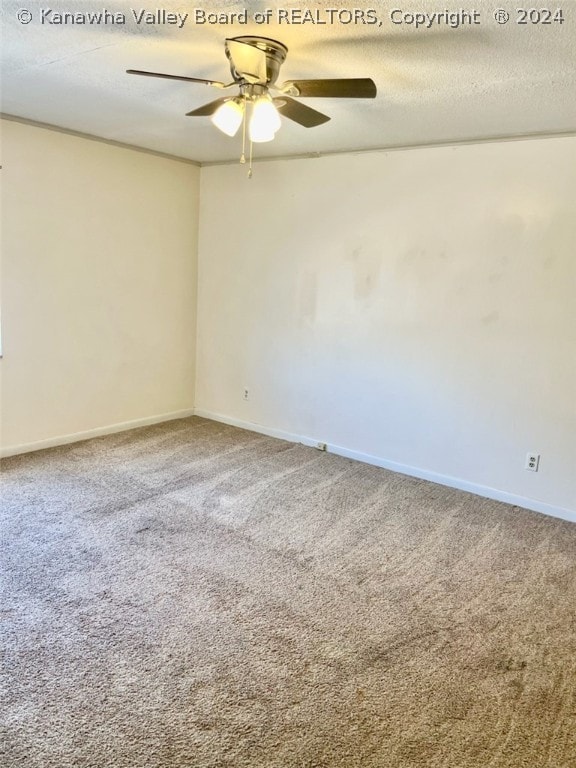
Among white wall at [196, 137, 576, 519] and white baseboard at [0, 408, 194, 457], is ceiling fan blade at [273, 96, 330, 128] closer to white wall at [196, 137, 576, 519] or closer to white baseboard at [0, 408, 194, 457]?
white wall at [196, 137, 576, 519]

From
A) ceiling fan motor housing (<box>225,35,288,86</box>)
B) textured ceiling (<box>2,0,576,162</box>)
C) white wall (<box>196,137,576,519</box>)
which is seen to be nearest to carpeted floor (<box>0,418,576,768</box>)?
white wall (<box>196,137,576,519</box>)

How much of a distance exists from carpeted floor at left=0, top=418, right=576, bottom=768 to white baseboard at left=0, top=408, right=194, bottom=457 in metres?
A: 0.23

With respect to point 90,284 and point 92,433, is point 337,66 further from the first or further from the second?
point 92,433

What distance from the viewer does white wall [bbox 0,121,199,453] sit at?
3969mm

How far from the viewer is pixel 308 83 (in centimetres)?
215

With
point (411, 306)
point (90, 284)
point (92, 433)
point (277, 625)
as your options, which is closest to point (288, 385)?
point (411, 306)

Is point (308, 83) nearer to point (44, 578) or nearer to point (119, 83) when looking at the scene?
point (119, 83)

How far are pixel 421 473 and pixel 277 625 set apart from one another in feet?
6.90

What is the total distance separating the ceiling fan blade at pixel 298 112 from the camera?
7.79ft

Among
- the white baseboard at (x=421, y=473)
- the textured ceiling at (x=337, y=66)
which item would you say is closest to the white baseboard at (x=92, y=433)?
the white baseboard at (x=421, y=473)

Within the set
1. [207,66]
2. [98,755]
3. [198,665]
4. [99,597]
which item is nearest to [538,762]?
[198,665]

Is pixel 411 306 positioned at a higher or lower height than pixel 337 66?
lower

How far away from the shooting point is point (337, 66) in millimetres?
2434

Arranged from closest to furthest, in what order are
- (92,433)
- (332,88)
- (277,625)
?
(332,88), (277,625), (92,433)
